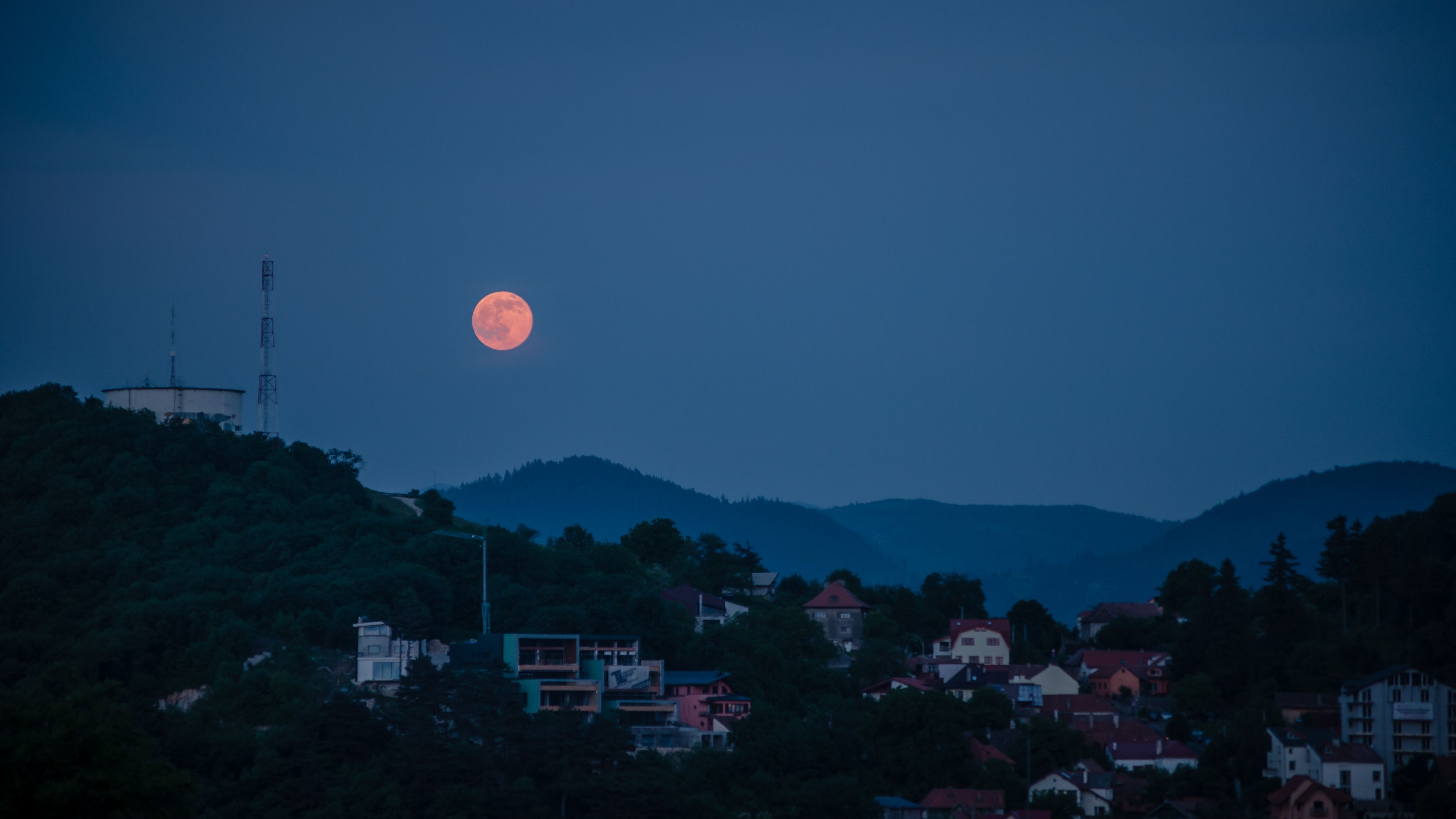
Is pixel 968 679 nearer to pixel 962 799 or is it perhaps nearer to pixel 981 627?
pixel 981 627

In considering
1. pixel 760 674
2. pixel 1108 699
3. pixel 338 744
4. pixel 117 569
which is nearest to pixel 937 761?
pixel 760 674

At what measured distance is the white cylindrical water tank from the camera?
4522 centimetres

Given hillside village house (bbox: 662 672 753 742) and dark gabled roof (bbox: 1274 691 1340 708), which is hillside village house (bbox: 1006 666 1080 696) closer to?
dark gabled roof (bbox: 1274 691 1340 708)

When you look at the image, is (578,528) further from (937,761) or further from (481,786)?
(481,786)

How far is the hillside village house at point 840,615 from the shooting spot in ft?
172

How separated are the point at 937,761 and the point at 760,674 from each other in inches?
237

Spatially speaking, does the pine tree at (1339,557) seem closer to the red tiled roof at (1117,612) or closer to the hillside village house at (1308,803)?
the red tiled roof at (1117,612)

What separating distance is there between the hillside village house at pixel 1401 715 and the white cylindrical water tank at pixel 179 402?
36.9 metres

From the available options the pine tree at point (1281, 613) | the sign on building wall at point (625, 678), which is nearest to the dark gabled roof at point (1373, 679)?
the pine tree at point (1281, 613)

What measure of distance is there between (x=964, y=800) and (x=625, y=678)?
9.33 m

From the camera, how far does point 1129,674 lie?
4684 cm

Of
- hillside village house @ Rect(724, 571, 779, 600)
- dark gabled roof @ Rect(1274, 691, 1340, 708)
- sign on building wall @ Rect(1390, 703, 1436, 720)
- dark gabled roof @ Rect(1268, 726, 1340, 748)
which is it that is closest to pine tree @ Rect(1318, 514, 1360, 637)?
dark gabled roof @ Rect(1274, 691, 1340, 708)

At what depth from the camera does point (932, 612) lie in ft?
189

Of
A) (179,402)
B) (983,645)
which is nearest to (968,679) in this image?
(983,645)
